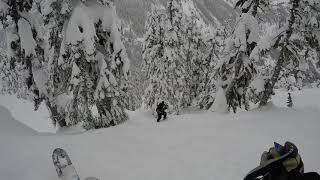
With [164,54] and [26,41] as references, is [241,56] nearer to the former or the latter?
[164,54]

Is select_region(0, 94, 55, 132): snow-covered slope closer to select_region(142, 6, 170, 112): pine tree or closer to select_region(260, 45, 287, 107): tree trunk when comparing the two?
select_region(142, 6, 170, 112): pine tree

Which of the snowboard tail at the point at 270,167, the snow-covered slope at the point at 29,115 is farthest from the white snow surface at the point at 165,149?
the snow-covered slope at the point at 29,115

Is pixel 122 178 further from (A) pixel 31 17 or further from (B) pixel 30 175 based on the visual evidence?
(A) pixel 31 17

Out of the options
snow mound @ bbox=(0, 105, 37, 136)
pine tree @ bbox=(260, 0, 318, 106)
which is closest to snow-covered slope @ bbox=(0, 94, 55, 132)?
snow mound @ bbox=(0, 105, 37, 136)

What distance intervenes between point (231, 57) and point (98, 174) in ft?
44.0

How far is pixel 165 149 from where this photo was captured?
10.8 metres

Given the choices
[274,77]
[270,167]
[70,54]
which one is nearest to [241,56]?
[274,77]

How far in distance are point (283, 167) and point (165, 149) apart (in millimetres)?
6816

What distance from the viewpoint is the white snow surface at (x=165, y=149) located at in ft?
27.8

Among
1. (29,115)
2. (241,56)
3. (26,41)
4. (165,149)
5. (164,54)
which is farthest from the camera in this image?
(29,115)

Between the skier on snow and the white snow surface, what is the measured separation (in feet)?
14.3

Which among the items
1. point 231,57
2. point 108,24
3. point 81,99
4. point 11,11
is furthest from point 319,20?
point 11,11

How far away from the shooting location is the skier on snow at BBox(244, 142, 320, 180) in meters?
4.17

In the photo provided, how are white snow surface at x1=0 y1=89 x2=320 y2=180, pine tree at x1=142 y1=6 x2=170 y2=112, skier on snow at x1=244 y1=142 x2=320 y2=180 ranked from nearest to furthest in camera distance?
skier on snow at x1=244 y1=142 x2=320 y2=180 → white snow surface at x1=0 y1=89 x2=320 y2=180 → pine tree at x1=142 y1=6 x2=170 y2=112
